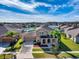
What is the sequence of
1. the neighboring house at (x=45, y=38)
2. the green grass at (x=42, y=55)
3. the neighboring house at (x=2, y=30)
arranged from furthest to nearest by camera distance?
the neighboring house at (x=2, y=30)
the neighboring house at (x=45, y=38)
the green grass at (x=42, y=55)

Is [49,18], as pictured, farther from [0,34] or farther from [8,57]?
[0,34]

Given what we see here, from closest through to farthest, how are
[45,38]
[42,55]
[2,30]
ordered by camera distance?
[42,55]
[45,38]
[2,30]

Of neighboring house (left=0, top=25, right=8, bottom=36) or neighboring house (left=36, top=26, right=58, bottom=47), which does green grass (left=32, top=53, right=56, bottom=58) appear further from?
neighboring house (left=0, top=25, right=8, bottom=36)

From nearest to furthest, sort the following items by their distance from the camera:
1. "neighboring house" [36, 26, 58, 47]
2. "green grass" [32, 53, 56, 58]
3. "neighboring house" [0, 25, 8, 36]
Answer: "green grass" [32, 53, 56, 58]
"neighboring house" [36, 26, 58, 47]
"neighboring house" [0, 25, 8, 36]

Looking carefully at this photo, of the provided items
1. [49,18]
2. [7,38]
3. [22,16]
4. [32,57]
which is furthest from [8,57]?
[7,38]

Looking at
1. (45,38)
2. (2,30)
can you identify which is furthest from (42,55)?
(2,30)

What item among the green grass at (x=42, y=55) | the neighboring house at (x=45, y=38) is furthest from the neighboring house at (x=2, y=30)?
the green grass at (x=42, y=55)

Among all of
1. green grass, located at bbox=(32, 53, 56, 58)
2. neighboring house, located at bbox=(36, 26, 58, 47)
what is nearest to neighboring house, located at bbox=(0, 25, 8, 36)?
neighboring house, located at bbox=(36, 26, 58, 47)

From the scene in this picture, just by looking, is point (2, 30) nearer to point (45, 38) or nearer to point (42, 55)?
point (45, 38)

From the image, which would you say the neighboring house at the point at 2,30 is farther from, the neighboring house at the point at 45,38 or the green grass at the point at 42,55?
the green grass at the point at 42,55

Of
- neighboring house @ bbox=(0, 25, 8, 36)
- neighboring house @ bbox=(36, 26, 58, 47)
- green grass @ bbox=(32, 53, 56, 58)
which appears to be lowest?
green grass @ bbox=(32, 53, 56, 58)

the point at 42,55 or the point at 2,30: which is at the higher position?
the point at 2,30

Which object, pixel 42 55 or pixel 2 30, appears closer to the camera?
pixel 42 55
